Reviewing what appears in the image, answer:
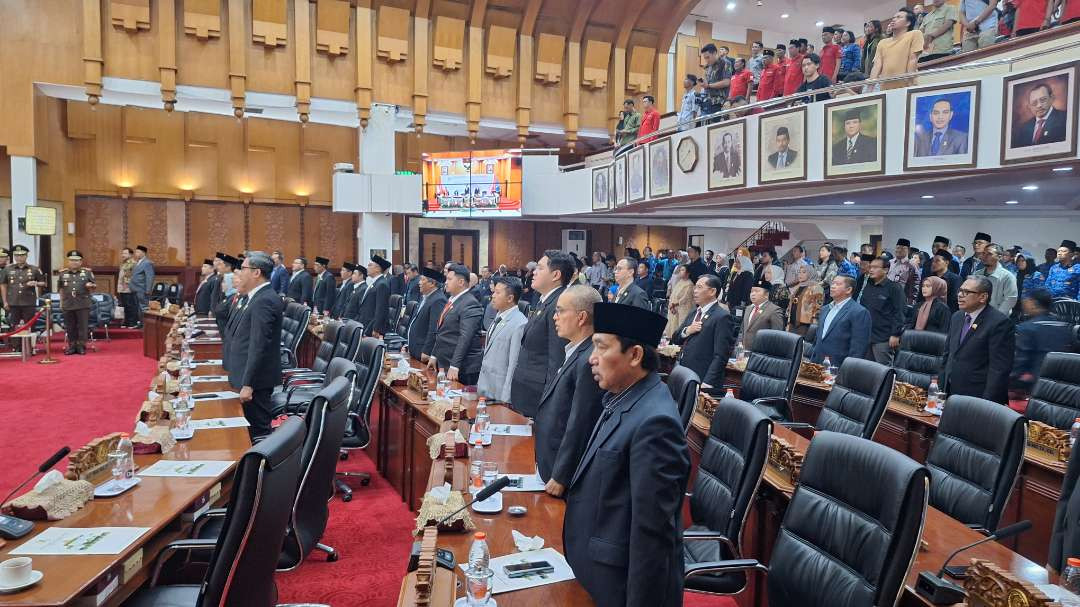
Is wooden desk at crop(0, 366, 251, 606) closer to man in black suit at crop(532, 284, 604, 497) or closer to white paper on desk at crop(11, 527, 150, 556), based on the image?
white paper on desk at crop(11, 527, 150, 556)

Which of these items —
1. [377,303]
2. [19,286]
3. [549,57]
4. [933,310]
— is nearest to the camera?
[933,310]

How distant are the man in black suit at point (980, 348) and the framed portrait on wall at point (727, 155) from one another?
4.56 metres

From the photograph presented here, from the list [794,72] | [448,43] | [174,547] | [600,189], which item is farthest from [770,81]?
[174,547]

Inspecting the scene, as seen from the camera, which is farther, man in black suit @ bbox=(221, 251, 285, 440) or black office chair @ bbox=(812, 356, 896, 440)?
man in black suit @ bbox=(221, 251, 285, 440)

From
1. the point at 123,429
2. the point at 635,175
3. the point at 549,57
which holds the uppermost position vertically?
the point at 549,57

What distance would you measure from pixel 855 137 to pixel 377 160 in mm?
11276

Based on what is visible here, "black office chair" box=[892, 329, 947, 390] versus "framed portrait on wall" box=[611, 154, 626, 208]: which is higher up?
"framed portrait on wall" box=[611, 154, 626, 208]

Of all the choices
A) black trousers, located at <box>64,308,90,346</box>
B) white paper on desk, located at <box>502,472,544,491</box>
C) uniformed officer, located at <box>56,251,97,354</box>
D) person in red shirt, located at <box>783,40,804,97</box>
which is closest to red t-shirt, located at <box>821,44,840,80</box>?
person in red shirt, located at <box>783,40,804,97</box>

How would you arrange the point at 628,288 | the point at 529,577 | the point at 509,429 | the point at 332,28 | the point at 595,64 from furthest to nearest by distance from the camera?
the point at 595,64 < the point at 332,28 < the point at 628,288 < the point at 509,429 < the point at 529,577

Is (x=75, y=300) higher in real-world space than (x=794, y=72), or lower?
lower

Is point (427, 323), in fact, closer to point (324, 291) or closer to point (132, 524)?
point (132, 524)

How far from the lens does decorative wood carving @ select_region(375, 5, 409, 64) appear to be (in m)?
15.8

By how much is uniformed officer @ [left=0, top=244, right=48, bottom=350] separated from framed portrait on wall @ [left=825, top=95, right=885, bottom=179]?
12720 mm

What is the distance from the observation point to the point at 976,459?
3.20 metres
